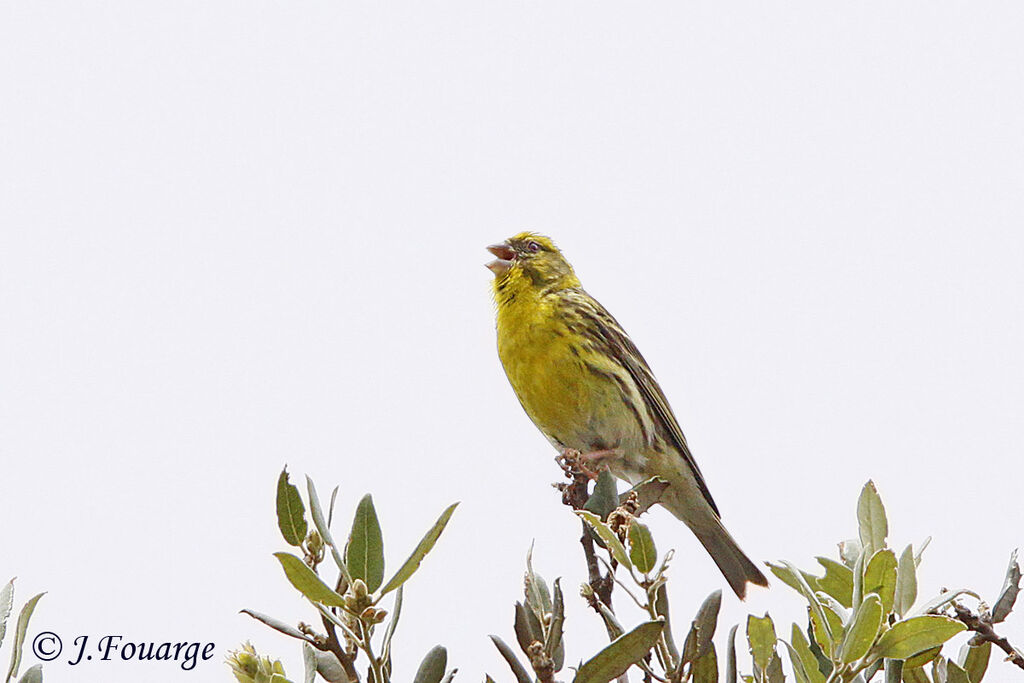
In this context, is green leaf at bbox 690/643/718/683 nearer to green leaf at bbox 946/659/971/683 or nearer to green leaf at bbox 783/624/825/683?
green leaf at bbox 783/624/825/683

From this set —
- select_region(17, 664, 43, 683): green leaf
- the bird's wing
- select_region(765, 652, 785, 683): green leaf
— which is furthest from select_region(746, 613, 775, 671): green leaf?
the bird's wing

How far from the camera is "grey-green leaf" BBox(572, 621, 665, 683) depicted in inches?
55.4

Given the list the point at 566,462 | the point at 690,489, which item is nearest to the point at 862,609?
the point at 566,462

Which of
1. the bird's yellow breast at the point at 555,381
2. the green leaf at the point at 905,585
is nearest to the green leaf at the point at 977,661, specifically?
the green leaf at the point at 905,585

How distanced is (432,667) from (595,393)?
10.7 ft

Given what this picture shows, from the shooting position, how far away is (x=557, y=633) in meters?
1.55

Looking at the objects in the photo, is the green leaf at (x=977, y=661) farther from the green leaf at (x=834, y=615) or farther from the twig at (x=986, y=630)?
the green leaf at (x=834, y=615)

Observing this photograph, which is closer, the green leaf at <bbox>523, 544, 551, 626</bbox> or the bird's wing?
the green leaf at <bbox>523, 544, 551, 626</bbox>

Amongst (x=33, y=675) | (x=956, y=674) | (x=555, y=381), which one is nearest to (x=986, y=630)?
(x=956, y=674)

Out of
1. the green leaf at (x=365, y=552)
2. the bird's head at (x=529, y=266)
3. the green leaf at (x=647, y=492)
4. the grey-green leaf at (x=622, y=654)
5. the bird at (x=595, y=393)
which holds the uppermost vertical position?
the bird's head at (x=529, y=266)

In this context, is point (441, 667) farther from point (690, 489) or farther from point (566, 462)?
point (690, 489)

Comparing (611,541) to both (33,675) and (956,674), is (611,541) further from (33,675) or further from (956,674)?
(33,675)

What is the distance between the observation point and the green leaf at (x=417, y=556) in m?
1.39

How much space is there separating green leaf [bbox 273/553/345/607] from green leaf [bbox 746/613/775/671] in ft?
1.76
